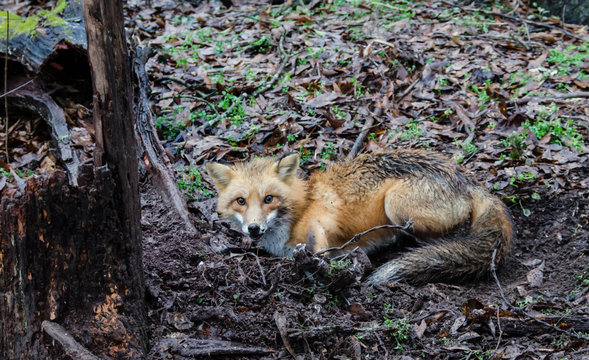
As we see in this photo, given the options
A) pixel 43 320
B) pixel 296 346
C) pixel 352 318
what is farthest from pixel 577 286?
pixel 43 320

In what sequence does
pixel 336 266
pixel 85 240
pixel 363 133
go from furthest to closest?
pixel 363 133 → pixel 336 266 → pixel 85 240

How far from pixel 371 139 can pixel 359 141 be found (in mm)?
208

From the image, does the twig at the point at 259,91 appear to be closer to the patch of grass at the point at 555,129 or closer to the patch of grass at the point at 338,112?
the patch of grass at the point at 338,112

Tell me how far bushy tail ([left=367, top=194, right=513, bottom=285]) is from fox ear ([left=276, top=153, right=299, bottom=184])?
1.51 metres

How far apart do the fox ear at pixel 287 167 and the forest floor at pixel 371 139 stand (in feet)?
2.98

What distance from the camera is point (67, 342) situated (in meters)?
3.19

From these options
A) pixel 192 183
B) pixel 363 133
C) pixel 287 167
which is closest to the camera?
pixel 287 167

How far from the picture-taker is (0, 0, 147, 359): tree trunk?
10.3 feet

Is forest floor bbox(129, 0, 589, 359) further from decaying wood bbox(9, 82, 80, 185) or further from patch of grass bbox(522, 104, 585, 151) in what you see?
decaying wood bbox(9, 82, 80, 185)

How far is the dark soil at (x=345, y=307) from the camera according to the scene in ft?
12.7

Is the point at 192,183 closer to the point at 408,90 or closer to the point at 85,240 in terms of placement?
the point at 85,240

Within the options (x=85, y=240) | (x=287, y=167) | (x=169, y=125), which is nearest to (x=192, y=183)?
(x=287, y=167)

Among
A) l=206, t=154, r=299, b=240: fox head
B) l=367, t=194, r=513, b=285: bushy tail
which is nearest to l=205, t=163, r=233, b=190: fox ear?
l=206, t=154, r=299, b=240: fox head

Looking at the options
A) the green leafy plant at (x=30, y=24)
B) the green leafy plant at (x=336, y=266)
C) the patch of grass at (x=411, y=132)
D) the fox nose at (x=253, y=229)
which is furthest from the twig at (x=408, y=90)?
the green leafy plant at (x=30, y=24)
